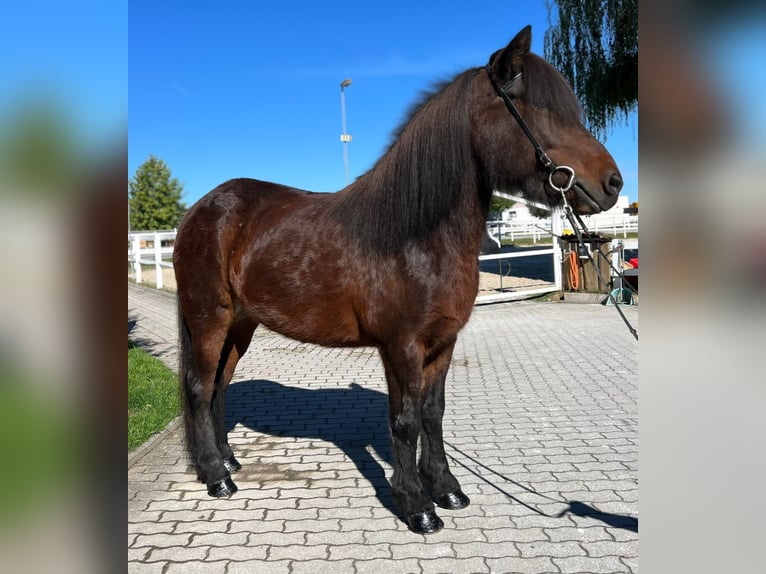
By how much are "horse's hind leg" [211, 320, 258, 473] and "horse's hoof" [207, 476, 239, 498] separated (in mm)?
278

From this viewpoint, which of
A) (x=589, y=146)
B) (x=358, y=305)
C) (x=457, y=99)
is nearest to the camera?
(x=589, y=146)

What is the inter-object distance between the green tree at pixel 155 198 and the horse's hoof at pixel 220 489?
44005 mm

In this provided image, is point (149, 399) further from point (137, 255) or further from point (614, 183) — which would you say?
point (137, 255)

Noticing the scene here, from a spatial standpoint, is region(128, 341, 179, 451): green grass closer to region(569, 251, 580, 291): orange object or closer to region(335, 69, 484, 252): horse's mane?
region(335, 69, 484, 252): horse's mane

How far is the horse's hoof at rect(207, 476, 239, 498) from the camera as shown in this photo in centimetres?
314

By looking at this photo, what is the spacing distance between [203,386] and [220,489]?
2.12 feet

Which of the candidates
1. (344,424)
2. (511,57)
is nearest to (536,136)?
(511,57)

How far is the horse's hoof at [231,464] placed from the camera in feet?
11.6

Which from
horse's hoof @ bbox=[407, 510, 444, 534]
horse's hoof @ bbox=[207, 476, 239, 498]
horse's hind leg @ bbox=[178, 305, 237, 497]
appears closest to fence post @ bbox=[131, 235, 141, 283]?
horse's hind leg @ bbox=[178, 305, 237, 497]

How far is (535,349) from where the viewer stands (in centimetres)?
759

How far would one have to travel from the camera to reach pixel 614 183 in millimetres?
2174
